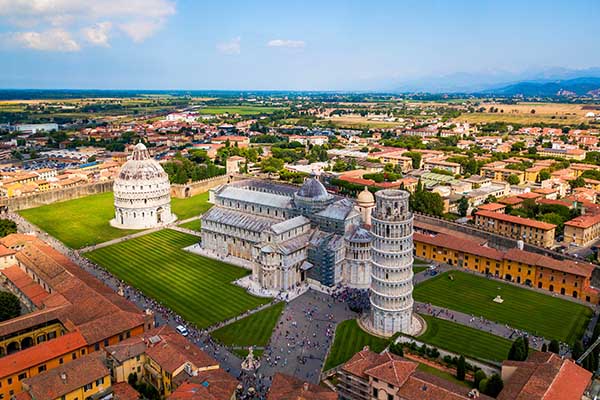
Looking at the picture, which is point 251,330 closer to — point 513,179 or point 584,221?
point 584,221

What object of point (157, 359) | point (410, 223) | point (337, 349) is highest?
point (410, 223)

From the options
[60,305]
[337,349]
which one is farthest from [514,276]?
[60,305]

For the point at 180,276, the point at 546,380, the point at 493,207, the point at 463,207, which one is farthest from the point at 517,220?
the point at 180,276

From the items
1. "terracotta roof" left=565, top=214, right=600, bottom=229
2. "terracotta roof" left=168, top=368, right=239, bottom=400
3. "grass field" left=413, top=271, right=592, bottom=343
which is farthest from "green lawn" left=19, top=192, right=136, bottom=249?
"terracotta roof" left=565, top=214, right=600, bottom=229

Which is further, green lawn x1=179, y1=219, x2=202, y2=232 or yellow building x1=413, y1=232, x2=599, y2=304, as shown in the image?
green lawn x1=179, y1=219, x2=202, y2=232

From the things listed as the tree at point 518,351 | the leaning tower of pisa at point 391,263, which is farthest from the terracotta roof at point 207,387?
the tree at point 518,351

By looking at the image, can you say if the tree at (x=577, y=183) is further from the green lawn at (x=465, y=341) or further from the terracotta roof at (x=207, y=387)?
the terracotta roof at (x=207, y=387)

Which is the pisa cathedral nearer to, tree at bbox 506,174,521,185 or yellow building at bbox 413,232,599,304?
yellow building at bbox 413,232,599,304

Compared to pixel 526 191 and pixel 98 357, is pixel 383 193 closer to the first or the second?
pixel 98 357
